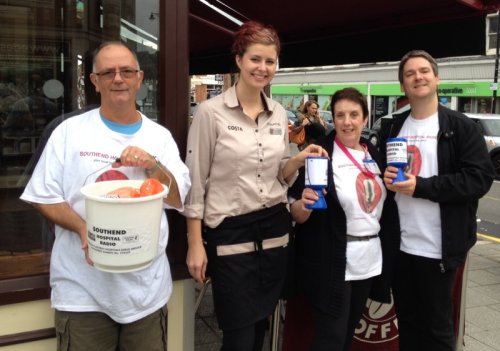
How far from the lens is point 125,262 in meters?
1.63

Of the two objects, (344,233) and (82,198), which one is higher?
(82,198)

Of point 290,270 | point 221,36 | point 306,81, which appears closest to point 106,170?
point 290,270

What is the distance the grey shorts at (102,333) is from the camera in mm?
1817


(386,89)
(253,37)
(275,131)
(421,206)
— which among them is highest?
(386,89)

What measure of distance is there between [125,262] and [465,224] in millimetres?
1750

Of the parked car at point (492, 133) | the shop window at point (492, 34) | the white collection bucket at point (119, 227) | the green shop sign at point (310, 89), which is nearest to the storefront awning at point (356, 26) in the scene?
the white collection bucket at point (119, 227)

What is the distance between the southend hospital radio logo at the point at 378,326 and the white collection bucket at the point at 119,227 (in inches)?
71.0

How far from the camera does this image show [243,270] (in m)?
2.19

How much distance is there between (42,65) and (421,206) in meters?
2.48

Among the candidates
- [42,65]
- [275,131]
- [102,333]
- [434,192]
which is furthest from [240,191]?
[42,65]

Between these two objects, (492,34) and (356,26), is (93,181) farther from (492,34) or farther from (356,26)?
(492,34)

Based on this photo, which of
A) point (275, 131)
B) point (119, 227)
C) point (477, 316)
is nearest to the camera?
point (119, 227)

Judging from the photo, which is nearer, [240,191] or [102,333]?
[102,333]

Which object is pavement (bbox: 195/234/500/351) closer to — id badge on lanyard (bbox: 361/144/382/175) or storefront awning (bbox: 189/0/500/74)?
id badge on lanyard (bbox: 361/144/382/175)
